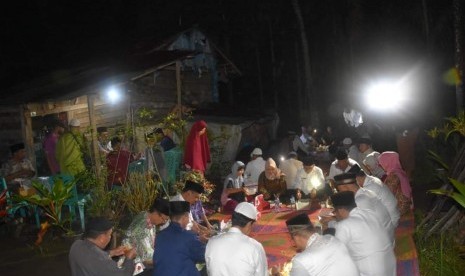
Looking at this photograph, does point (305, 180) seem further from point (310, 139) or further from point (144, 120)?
point (310, 139)

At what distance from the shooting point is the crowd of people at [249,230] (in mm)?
4348

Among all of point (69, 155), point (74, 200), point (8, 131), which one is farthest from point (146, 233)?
point (8, 131)

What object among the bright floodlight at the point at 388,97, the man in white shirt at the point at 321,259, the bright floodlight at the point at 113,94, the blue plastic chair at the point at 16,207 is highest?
the bright floodlight at the point at 113,94

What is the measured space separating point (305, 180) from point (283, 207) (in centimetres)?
87

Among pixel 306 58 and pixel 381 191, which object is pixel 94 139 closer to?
pixel 381 191

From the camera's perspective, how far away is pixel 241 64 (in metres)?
29.4

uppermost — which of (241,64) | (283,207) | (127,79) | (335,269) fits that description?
(241,64)

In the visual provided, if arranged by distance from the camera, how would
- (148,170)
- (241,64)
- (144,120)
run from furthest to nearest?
(241,64) < (144,120) < (148,170)

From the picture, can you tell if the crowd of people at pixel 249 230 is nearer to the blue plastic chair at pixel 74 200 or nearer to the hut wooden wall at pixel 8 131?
the blue plastic chair at pixel 74 200

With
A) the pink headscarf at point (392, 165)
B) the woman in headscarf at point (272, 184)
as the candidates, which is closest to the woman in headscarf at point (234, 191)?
the woman in headscarf at point (272, 184)

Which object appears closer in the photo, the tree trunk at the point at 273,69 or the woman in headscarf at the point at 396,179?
the woman in headscarf at the point at 396,179

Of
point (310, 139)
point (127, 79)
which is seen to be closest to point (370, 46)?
point (310, 139)

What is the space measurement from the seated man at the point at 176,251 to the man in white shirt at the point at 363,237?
1.66 meters

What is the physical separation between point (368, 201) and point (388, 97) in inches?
663
